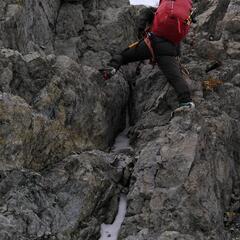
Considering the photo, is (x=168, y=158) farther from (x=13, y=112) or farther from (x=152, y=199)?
(x=13, y=112)

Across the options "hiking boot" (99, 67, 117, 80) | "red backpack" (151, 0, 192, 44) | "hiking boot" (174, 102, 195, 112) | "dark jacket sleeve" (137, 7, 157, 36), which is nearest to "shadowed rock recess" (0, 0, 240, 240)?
"hiking boot" (99, 67, 117, 80)

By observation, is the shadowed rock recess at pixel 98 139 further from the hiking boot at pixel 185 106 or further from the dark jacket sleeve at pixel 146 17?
the dark jacket sleeve at pixel 146 17

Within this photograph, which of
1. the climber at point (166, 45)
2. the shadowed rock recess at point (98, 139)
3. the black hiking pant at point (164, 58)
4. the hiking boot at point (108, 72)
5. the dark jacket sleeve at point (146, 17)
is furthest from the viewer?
the dark jacket sleeve at point (146, 17)

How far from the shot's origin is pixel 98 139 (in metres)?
12.4

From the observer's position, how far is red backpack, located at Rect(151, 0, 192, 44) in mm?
12867

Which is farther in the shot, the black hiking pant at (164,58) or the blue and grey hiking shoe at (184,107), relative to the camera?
the black hiking pant at (164,58)

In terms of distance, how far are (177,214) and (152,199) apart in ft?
2.16

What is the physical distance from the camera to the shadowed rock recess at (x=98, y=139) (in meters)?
9.75

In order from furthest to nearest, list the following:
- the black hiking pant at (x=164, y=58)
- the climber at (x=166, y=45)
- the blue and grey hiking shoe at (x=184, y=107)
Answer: the climber at (x=166, y=45) → the black hiking pant at (x=164, y=58) → the blue and grey hiking shoe at (x=184, y=107)

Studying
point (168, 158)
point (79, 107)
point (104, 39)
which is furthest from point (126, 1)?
point (168, 158)

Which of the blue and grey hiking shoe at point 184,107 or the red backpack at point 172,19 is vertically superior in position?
the red backpack at point 172,19

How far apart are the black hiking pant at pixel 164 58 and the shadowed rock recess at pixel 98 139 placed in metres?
0.58

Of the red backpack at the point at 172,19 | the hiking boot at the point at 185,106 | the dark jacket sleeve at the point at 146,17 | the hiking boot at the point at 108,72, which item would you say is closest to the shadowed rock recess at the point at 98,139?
the hiking boot at the point at 108,72

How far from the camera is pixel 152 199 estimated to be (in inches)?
411
